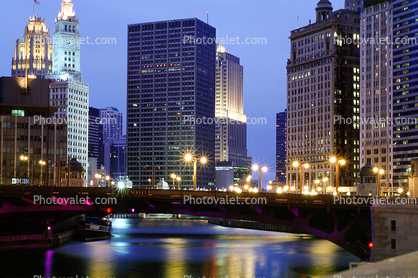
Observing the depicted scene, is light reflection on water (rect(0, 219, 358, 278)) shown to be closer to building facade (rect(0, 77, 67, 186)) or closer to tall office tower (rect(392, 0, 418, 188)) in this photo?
building facade (rect(0, 77, 67, 186))

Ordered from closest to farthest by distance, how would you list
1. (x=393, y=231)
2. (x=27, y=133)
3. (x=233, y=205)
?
(x=393, y=231), (x=233, y=205), (x=27, y=133)

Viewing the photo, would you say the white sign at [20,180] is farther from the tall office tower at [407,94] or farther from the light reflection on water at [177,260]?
the tall office tower at [407,94]

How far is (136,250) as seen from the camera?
3730 inches

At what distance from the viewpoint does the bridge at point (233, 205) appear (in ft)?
199

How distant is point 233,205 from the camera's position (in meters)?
63.9

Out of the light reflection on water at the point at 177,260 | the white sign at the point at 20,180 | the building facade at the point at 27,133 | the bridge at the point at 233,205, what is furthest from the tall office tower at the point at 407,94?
the bridge at the point at 233,205

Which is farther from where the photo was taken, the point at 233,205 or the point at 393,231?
the point at 233,205

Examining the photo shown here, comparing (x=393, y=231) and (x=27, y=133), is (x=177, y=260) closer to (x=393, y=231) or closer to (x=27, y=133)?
(x=393, y=231)

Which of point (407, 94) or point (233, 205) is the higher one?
point (407, 94)

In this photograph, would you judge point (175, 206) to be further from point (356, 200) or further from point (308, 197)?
point (356, 200)

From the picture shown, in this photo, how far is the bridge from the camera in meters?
60.8

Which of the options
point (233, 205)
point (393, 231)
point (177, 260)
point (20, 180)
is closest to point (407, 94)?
point (20, 180)

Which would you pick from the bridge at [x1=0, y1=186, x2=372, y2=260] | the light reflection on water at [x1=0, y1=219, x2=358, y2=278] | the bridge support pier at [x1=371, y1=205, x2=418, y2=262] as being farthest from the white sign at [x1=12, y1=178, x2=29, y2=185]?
the bridge support pier at [x1=371, y1=205, x2=418, y2=262]

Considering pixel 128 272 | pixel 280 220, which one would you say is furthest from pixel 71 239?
pixel 280 220
